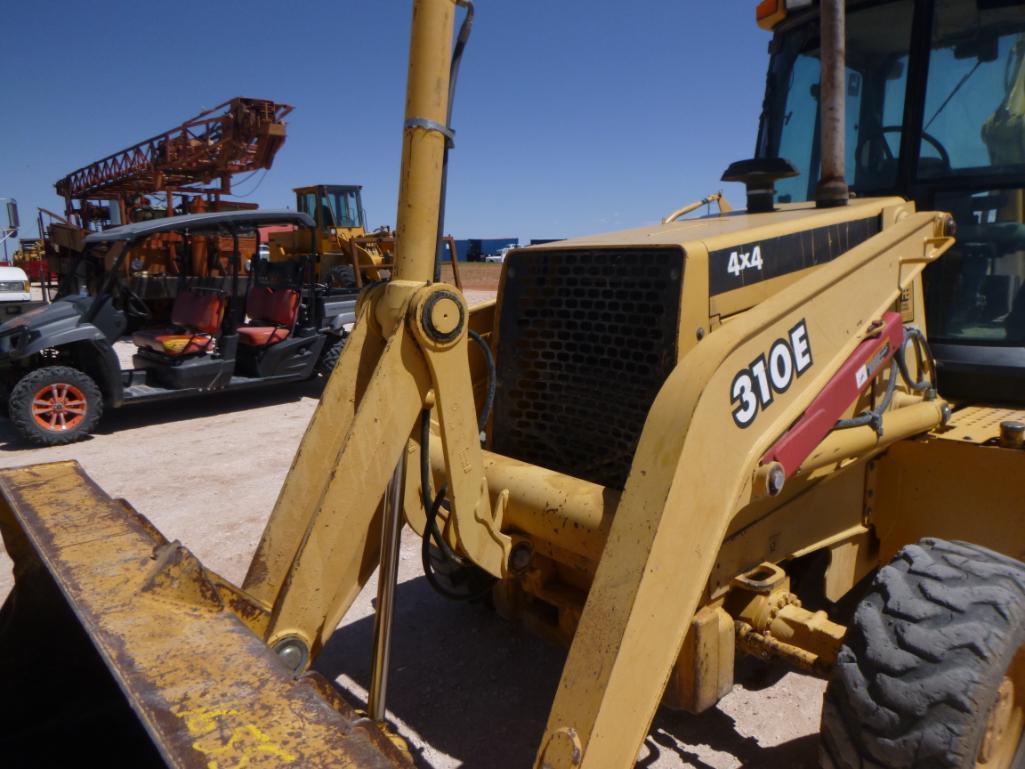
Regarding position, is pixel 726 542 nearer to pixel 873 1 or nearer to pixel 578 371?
pixel 578 371

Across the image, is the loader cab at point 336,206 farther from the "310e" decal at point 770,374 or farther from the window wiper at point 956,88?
the "310e" decal at point 770,374

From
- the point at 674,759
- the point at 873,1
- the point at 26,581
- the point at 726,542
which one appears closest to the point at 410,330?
the point at 726,542

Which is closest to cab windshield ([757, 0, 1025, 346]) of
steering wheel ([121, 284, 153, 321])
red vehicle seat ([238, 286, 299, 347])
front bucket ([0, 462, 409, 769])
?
front bucket ([0, 462, 409, 769])

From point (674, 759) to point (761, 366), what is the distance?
150 centimetres

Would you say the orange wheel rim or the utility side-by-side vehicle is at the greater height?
the utility side-by-side vehicle

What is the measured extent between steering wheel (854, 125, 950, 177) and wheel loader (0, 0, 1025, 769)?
109 mm

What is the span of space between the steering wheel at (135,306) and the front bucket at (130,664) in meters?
6.26

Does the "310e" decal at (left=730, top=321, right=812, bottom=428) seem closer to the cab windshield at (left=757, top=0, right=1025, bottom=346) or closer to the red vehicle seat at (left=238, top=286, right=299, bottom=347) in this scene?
the cab windshield at (left=757, top=0, right=1025, bottom=346)

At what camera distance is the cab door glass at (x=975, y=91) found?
302 centimetres

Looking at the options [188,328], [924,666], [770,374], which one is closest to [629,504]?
[770,374]

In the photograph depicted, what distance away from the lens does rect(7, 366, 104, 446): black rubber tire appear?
6.73m

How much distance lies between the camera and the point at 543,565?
253 centimetres

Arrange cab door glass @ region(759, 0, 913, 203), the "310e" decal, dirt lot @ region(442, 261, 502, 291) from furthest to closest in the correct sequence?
dirt lot @ region(442, 261, 502, 291) < cab door glass @ region(759, 0, 913, 203) < the "310e" decal

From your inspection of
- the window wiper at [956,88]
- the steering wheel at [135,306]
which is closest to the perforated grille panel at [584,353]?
the window wiper at [956,88]
